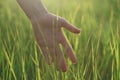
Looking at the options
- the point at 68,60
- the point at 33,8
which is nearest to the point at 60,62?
the point at 68,60

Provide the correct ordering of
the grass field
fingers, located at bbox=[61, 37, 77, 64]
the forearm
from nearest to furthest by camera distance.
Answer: the grass field, fingers, located at bbox=[61, 37, 77, 64], the forearm

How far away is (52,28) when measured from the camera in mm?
1516

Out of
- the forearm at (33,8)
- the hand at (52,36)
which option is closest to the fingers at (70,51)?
the hand at (52,36)

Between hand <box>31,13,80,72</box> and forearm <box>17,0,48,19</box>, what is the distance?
0.11 ft

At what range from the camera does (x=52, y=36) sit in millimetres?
1512

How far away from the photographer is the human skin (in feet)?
4.75

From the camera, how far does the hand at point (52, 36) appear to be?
145 centimetres

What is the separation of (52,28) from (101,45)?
42cm

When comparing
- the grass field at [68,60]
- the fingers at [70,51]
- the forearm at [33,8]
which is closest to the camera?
the grass field at [68,60]

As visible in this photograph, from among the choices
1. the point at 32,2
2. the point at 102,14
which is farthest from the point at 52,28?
the point at 102,14

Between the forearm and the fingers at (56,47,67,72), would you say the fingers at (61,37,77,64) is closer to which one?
the fingers at (56,47,67,72)

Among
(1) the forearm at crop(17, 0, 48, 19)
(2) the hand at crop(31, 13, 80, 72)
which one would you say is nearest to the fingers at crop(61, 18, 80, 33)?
(2) the hand at crop(31, 13, 80, 72)

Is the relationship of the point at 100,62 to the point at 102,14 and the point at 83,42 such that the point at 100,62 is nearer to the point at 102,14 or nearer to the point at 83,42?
the point at 83,42

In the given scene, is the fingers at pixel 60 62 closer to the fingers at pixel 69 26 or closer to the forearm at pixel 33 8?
the fingers at pixel 69 26
